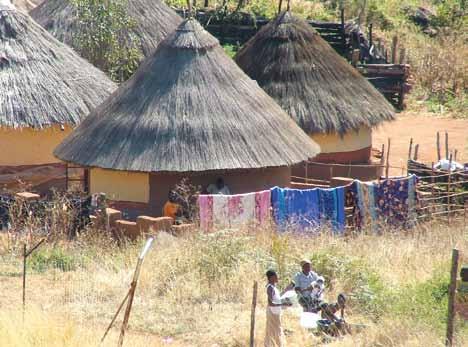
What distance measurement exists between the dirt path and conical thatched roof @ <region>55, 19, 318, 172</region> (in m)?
6.40

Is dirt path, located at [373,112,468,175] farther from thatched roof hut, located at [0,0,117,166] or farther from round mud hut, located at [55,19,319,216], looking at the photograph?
thatched roof hut, located at [0,0,117,166]

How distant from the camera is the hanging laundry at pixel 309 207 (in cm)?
1518

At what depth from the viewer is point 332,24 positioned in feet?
99.7

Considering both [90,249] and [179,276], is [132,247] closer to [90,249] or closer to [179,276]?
[90,249]

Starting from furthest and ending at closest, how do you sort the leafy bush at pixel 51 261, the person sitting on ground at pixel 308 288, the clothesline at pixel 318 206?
1. the clothesline at pixel 318 206
2. the leafy bush at pixel 51 261
3. the person sitting on ground at pixel 308 288

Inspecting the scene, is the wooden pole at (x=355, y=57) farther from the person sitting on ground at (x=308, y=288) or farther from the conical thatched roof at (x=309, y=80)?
the person sitting on ground at (x=308, y=288)

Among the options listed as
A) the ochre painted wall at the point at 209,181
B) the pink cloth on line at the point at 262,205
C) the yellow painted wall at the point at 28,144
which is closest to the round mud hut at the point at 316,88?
the ochre painted wall at the point at 209,181

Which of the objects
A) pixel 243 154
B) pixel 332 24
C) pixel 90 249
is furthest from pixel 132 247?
pixel 332 24

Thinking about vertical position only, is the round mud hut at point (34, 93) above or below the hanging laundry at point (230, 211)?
above

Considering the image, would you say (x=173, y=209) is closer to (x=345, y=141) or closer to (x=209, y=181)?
(x=209, y=181)

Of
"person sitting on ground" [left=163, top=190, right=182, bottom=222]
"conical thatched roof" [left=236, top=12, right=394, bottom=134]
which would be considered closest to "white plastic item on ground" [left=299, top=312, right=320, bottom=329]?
"person sitting on ground" [left=163, top=190, right=182, bottom=222]

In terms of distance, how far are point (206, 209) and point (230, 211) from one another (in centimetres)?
32

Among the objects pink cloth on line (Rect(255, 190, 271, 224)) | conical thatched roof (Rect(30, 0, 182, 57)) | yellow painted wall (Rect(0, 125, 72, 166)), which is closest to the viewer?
pink cloth on line (Rect(255, 190, 271, 224))

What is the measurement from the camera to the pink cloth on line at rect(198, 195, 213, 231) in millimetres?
14570
